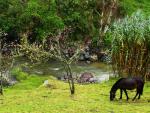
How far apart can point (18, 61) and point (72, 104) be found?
34087 millimetres

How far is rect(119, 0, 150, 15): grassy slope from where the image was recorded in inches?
3000

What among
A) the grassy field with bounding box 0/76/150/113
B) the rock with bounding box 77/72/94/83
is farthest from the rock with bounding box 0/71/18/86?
the grassy field with bounding box 0/76/150/113

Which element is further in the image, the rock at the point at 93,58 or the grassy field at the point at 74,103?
the rock at the point at 93,58

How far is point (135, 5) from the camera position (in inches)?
3159

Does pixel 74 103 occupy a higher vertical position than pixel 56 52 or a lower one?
lower

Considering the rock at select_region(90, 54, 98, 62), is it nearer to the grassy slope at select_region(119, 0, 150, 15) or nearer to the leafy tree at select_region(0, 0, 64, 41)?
the leafy tree at select_region(0, 0, 64, 41)

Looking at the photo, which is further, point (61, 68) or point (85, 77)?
point (61, 68)

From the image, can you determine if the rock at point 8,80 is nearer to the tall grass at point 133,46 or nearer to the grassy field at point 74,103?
the tall grass at point 133,46

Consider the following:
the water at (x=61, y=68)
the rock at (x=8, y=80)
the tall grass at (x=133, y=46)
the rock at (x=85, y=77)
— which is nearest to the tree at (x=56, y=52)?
the rock at (x=85, y=77)

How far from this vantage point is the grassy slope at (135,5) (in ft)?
250

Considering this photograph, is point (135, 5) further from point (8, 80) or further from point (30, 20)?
point (8, 80)

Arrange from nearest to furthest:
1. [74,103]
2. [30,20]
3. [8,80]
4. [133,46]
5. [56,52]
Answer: [74,103]
[133,46]
[56,52]
[8,80]
[30,20]

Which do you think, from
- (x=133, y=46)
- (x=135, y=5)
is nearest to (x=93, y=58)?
(x=135, y=5)

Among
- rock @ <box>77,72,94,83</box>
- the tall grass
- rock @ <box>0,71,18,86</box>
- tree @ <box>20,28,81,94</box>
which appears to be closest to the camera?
tree @ <box>20,28,81,94</box>
